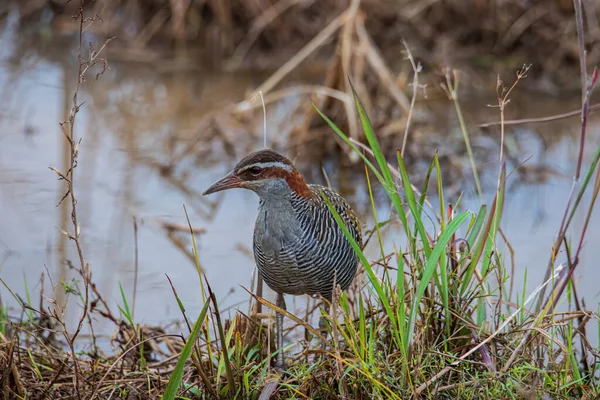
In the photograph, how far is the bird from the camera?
3793 mm

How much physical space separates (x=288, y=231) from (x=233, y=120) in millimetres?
3749

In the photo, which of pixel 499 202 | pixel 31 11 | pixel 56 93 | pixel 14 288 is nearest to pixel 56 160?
pixel 56 93

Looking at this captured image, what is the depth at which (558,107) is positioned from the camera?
8.34 m

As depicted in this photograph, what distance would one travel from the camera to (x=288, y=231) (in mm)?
3799

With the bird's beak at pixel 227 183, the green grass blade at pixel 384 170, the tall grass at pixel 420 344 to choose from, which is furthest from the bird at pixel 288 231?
the green grass blade at pixel 384 170

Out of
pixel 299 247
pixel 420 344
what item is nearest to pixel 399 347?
pixel 420 344

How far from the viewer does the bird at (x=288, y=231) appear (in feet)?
12.4

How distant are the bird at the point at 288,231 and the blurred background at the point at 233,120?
0.54m

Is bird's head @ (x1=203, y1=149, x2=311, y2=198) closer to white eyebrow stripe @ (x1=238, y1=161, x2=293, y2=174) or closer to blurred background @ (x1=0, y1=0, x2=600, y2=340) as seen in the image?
white eyebrow stripe @ (x1=238, y1=161, x2=293, y2=174)

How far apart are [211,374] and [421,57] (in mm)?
5506

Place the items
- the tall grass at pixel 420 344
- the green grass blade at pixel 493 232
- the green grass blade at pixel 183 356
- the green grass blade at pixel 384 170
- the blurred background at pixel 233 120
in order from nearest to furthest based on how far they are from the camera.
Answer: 1. the green grass blade at pixel 183 356
2. the tall grass at pixel 420 344
3. the green grass blade at pixel 384 170
4. the green grass blade at pixel 493 232
5. the blurred background at pixel 233 120

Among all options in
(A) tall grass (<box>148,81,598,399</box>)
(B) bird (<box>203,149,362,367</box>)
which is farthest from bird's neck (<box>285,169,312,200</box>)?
(A) tall grass (<box>148,81,598,399</box>)

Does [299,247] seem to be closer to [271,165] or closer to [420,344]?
[271,165]

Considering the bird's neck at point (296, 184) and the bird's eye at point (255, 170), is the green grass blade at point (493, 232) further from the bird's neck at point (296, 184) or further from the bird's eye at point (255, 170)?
the bird's eye at point (255, 170)
